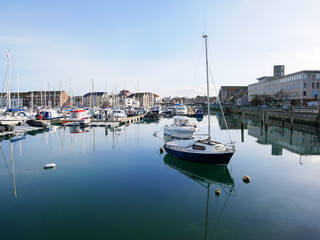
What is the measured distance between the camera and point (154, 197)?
46.2 feet

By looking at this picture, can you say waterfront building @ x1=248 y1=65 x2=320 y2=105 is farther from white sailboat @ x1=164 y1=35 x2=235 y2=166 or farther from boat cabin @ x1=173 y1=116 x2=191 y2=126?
white sailboat @ x1=164 y1=35 x2=235 y2=166

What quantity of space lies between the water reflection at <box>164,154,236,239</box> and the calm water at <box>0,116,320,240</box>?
0.08 metres

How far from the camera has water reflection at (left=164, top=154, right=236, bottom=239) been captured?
15.0 metres

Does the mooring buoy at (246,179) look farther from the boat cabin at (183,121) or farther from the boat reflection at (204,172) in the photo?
the boat cabin at (183,121)

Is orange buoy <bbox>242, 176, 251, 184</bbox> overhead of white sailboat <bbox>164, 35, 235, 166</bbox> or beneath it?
beneath

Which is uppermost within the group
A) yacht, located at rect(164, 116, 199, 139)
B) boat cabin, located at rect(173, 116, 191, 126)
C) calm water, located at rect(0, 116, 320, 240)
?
boat cabin, located at rect(173, 116, 191, 126)

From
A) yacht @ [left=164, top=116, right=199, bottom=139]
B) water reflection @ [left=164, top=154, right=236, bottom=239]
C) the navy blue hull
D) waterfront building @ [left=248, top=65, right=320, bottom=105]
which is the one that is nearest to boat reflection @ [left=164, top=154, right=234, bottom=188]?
water reflection @ [left=164, top=154, right=236, bottom=239]

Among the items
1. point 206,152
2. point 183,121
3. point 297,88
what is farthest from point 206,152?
point 297,88

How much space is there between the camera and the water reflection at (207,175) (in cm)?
1501

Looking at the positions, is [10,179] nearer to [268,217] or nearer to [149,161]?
[149,161]

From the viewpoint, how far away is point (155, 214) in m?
11.9

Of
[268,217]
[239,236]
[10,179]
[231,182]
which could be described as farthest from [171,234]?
[10,179]

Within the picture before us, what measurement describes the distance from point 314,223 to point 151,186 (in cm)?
974

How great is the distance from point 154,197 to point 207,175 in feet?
20.2
